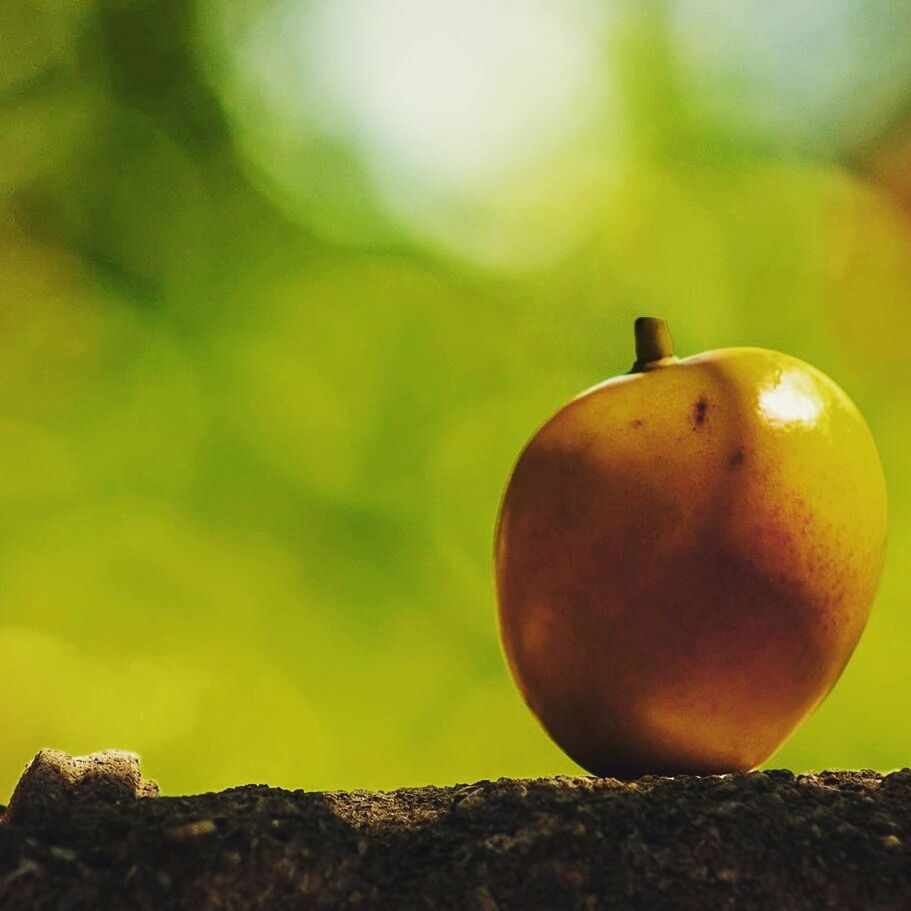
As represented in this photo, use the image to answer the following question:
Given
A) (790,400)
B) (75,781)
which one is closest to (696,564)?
(790,400)

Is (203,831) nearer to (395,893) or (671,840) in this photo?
(395,893)

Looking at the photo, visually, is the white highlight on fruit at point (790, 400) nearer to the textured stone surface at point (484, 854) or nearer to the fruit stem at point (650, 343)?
the fruit stem at point (650, 343)

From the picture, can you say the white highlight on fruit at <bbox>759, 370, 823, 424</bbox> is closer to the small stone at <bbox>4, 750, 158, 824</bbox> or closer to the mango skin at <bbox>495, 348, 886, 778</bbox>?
the mango skin at <bbox>495, 348, 886, 778</bbox>

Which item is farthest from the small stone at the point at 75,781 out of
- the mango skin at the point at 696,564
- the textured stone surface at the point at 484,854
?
the mango skin at the point at 696,564

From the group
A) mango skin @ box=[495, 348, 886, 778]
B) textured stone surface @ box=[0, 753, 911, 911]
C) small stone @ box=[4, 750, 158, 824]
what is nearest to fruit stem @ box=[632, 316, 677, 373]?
mango skin @ box=[495, 348, 886, 778]

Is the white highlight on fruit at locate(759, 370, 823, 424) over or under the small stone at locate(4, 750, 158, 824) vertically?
over

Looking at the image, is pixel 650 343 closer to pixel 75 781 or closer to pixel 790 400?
pixel 790 400
